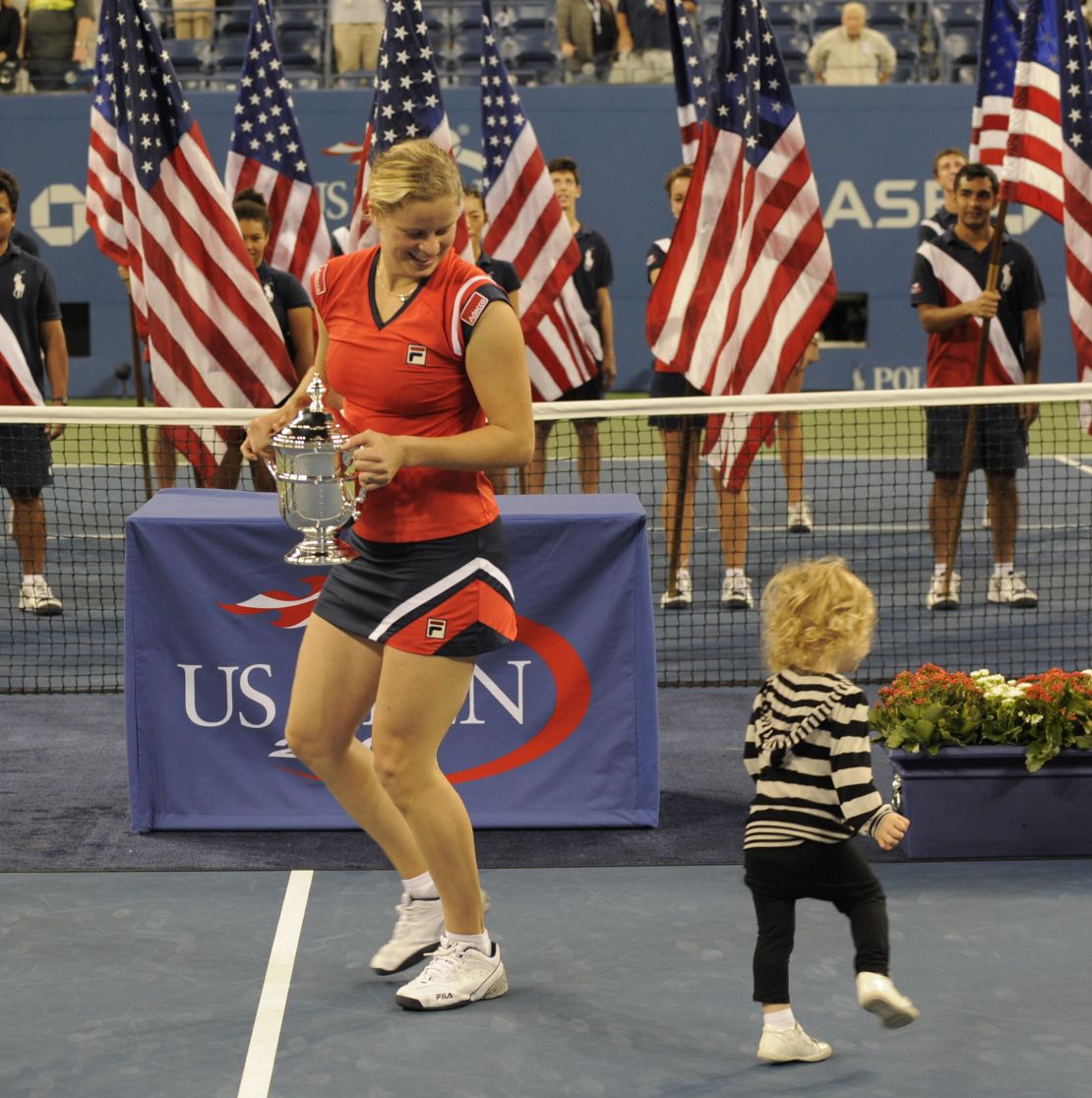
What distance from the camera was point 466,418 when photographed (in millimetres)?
4344

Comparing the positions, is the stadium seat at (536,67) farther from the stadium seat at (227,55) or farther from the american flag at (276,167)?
the american flag at (276,167)

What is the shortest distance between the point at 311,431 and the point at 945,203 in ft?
22.2

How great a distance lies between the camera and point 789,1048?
13.5ft

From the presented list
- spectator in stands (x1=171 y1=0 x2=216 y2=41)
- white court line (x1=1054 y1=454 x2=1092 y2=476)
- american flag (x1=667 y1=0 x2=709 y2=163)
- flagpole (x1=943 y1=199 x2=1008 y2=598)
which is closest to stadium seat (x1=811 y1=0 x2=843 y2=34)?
spectator in stands (x1=171 y1=0 x2=216 y2=41)

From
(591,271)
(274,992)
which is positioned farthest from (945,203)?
(274,992)

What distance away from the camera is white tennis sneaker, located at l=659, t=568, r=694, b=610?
927cm

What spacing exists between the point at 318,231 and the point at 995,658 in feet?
16.3

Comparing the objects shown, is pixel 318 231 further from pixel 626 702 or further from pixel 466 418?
pixel 466 418

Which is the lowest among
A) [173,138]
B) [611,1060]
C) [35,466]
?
[611,1060]

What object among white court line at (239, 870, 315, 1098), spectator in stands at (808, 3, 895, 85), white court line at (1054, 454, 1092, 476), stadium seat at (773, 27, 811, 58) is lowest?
white court line at (239, 870, 315, 1098)

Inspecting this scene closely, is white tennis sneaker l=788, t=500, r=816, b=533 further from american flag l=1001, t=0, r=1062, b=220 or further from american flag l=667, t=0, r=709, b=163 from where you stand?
american flag l=1001, t=0, r=1062, b=220

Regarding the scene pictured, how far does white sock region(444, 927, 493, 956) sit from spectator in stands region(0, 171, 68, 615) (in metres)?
5.12

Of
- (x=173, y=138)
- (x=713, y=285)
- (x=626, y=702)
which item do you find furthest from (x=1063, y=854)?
(x=173, y=138)

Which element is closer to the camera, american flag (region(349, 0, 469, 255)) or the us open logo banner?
the us open logo banner
